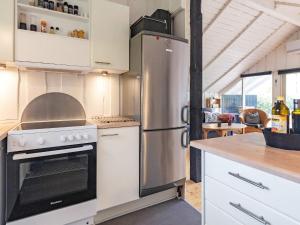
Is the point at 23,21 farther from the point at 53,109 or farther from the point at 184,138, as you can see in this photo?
the point at 184,138

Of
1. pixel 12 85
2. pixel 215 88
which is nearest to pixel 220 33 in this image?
pixel 215 88

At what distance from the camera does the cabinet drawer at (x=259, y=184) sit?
63 centimetres

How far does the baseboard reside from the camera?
1873 mm

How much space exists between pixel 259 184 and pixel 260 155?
13 cm

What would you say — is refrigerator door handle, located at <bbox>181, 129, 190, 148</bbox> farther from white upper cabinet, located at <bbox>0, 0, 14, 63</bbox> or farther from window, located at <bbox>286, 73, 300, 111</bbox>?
window, located at <bbox>286, 73, 300, 111</bbox>

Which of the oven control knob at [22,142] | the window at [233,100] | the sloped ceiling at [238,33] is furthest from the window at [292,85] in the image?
the oven control knob at [22,142]

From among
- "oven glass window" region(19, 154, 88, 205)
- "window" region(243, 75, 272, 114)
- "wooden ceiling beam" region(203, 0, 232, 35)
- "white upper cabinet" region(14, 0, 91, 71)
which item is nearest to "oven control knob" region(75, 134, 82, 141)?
"oven glass window" region(19, 154, 88, 205)

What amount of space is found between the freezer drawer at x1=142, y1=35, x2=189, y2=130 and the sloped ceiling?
7.58 ft

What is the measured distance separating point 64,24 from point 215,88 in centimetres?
583

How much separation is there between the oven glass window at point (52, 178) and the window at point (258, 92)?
6074 millimetres

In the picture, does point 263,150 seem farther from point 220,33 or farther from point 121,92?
point 220,33

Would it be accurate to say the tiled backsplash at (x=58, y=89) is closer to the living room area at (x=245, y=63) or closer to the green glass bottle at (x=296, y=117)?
the green glass bottle at (x=296, y=117)

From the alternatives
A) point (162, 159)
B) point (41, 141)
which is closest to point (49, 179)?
point (41, 141)

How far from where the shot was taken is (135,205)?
6.72 feet
